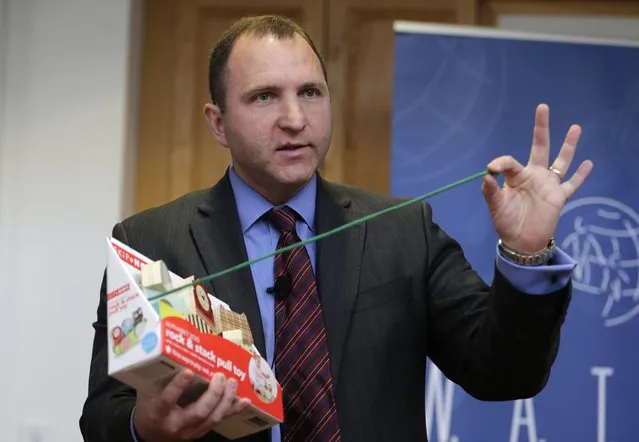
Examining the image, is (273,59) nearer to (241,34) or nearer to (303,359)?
(241,34)

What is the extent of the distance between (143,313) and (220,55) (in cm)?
74

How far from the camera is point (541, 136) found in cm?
148

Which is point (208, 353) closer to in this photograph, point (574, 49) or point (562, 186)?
point (562, 186)

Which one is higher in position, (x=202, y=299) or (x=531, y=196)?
(x=531, y=196)

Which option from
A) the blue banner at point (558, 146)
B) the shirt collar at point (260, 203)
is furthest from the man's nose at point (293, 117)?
the blue banner at point (558, 146)

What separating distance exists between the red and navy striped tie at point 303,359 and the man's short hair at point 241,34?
399mm

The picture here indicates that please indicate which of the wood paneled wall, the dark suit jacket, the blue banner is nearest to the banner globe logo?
the blue banner

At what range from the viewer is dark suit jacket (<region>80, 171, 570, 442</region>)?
5.20ft

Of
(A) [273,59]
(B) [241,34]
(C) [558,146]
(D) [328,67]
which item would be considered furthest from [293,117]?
(D) [328,67]

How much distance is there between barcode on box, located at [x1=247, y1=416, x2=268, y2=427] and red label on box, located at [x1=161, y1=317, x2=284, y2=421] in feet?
0.07

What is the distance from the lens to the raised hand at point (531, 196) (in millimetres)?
1472

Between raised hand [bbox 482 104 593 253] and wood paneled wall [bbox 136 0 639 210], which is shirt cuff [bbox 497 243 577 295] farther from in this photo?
wood paneled wall [bbox 136 0 639 210]

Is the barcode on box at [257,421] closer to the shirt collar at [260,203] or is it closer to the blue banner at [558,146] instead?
the shirt collar at [260,203]

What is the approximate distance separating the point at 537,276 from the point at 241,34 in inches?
28.9
